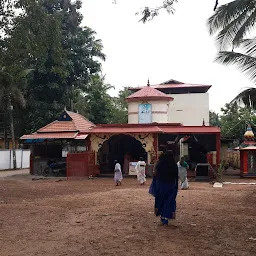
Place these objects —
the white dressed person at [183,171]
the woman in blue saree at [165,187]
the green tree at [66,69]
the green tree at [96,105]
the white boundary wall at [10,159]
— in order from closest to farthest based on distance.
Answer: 1. the woman in blue saree at [165,187]
2. the white dressed person at [183,171]
3. the white boundary wall at [10,159]
4. the green tree at [66,69]
5. the green tree at [96,105]

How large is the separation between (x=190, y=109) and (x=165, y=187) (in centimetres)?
2539

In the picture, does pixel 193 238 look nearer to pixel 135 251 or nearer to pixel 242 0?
pixel 135 251

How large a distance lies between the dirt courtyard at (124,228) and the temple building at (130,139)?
7777mm

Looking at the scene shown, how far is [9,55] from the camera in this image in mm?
13164

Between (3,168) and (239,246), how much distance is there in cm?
2618

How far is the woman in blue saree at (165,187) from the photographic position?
7.81 metres

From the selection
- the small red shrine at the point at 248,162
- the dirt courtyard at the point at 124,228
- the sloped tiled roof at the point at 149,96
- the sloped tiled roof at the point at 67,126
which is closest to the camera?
the dirt courtyard at the point at 124,228

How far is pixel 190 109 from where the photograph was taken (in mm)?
32781

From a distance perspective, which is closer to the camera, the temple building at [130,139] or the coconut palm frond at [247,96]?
the coconut palm frond at [247,96]

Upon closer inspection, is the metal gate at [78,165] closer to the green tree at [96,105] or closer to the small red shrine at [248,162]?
the small red shrine at [248,162]

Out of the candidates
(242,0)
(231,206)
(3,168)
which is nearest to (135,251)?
(231,206)

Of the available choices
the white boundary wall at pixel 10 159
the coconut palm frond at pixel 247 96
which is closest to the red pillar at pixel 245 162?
the coconut palm frond at pixel 247 96

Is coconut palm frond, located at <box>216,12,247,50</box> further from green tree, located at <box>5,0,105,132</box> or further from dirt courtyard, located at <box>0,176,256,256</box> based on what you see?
green tree, located at <box>5,0,105,132</box>

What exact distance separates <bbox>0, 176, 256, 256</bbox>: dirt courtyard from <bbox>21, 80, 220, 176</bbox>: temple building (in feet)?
25.5
